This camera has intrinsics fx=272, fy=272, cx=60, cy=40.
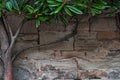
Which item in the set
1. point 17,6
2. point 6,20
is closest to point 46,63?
point 6,20

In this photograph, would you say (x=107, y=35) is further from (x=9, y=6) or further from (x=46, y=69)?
(x=9, y=6)

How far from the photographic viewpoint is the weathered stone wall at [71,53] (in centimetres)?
A: 177

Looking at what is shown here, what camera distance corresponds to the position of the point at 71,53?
178 centimetres

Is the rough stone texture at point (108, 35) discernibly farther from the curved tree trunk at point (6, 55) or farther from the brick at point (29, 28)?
the curved tree trunk at point (6, 55)

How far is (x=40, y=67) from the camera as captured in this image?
70.2 inches

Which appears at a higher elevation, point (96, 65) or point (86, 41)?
Result: point (86, 41)

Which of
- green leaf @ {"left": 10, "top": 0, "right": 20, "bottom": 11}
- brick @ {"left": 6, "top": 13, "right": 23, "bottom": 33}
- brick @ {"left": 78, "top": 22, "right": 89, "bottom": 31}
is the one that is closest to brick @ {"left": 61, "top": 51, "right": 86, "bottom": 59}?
brick @ {"left": 78, "top": 22, "right": 89, "bottom": 31}

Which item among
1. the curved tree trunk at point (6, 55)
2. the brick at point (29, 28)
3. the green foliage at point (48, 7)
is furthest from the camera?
the brick at point (29, 28)

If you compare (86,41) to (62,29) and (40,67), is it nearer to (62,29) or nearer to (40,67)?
(62,29)

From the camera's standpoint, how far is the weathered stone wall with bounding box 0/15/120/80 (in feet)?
5.81

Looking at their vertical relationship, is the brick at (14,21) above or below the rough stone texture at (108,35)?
above

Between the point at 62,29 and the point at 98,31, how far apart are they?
0.24m

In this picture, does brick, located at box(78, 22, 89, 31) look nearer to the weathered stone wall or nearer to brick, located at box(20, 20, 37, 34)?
the weathered stone wall

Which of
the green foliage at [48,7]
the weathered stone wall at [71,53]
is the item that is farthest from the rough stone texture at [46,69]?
the green foliage at [48,7]
